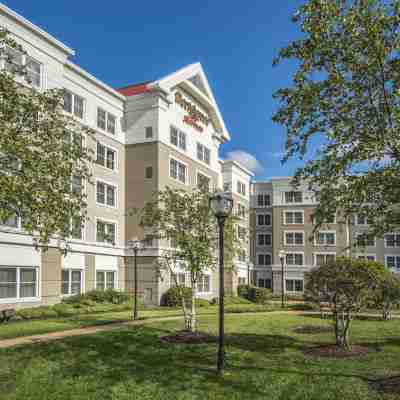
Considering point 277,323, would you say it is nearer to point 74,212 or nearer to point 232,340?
point 232,340

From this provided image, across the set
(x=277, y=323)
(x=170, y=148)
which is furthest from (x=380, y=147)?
(x=170, y=148)

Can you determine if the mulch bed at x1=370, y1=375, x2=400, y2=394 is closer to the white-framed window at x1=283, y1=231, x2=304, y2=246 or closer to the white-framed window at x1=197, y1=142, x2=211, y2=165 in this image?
the white-framed window at x1=197, y1=142, x2=211, y2=165

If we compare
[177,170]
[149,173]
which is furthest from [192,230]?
[177,170]

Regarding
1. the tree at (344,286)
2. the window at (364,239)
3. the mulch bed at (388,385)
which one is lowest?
the mulch bed at (388,385)

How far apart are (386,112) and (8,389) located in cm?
996

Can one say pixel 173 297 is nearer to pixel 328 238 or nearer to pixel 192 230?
pixel 192 230

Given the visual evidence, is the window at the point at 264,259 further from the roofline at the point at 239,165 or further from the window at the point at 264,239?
the roofline at the point at 239,165

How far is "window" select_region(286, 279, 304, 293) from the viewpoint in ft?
182

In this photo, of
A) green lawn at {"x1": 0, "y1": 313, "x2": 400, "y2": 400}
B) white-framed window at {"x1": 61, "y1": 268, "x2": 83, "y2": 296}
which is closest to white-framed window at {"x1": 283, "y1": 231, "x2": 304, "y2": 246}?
white-framed window at {"x1": 61, "y1": 268, "x2": 83, "y2": 296}

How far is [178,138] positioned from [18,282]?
18.2 m

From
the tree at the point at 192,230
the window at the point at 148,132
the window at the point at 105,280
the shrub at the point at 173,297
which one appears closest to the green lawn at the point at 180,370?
the tree at the point at 192,230

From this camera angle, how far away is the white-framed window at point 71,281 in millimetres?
27875

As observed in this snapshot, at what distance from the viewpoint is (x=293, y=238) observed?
2237 inches

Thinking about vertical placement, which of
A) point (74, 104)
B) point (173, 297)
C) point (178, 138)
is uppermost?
point (74, 104)
